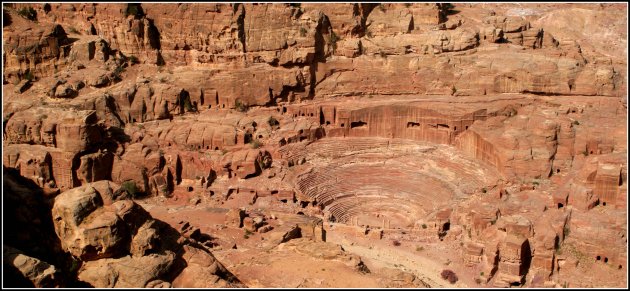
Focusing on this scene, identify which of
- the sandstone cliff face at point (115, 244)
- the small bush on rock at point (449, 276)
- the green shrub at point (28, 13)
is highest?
the green shrub at point (28, 13)

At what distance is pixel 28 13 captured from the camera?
51.7 meters

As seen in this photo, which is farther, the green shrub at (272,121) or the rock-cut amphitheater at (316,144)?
the green shrub at (272,121)

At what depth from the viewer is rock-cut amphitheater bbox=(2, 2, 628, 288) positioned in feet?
104

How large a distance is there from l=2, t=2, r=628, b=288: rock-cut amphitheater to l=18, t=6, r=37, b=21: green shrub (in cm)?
14

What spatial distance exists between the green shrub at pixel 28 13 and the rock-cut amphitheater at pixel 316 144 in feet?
0.45

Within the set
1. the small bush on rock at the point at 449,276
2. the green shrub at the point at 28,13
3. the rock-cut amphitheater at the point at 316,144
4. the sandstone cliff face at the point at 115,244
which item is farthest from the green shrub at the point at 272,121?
the green shrub at the point at 28,13

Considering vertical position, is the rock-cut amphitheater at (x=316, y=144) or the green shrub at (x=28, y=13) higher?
the green shrub at (x=28, y=13)

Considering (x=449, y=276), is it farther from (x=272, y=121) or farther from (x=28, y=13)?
(x=28, y=13)

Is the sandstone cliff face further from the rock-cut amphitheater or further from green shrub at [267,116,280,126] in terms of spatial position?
green shrub at [267,116,280,126]

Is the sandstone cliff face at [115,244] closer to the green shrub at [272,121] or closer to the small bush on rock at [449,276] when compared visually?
the small bush on rock at [449,276]

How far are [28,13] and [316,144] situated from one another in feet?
78.5

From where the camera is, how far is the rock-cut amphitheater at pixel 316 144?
31.6 metres

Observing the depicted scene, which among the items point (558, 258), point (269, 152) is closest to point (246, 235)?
point (269, 152)

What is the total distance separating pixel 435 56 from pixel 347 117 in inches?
293
